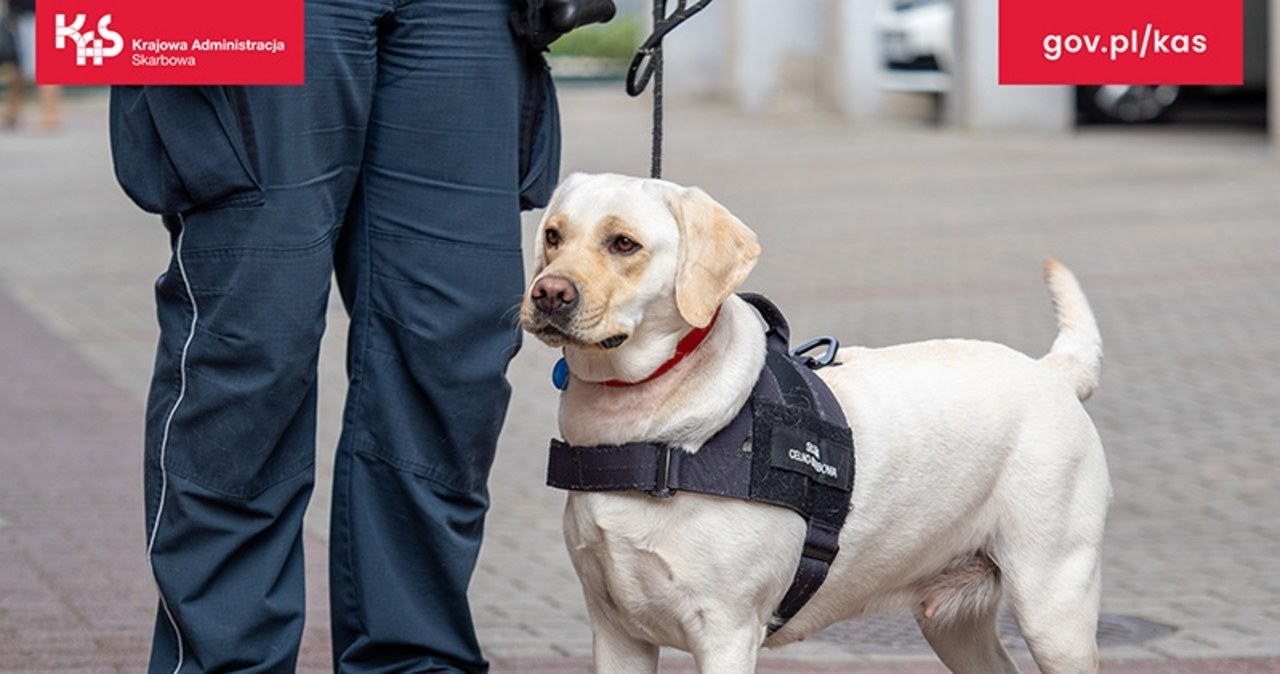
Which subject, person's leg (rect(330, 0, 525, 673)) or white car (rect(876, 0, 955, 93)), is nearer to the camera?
person's leg (rect(330, 0, 525, 673))

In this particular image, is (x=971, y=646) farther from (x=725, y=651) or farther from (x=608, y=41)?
(x=608, y=41)

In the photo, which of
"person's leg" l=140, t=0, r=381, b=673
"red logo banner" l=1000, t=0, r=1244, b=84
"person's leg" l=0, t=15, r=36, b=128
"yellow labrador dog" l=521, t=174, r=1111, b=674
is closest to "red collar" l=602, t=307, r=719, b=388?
"yellow labrador dog" l=521, t=174, r=1111, b=674

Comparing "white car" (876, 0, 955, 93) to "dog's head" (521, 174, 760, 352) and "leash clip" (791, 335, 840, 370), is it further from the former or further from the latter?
"dog's head" (521, 174, 760, 352)

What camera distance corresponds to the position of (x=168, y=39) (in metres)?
3.49

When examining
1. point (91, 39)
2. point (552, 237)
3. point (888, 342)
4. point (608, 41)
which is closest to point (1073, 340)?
point (552, 237)

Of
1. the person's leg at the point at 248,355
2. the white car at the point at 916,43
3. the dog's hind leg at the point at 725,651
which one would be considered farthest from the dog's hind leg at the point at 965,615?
the white car at the point at 916,43

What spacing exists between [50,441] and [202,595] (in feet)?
15.0

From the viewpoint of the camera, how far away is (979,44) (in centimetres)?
2205

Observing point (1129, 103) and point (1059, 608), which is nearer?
point (1059, 608)

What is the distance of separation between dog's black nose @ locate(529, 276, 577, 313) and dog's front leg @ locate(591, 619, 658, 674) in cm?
64

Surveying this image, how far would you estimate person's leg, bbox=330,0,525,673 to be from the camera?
3818 millimetres

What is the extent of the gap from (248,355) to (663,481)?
853 mm

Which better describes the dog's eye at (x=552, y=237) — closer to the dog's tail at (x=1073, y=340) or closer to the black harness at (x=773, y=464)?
the black harness at (x=773, y=464)

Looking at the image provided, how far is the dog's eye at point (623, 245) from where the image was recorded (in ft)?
A: 10.9
